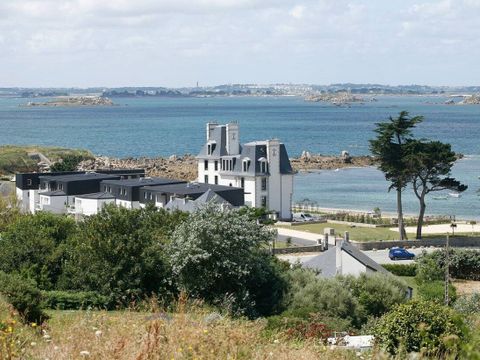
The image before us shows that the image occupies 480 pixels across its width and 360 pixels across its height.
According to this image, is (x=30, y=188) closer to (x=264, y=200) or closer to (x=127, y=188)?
(x=127, y=188)

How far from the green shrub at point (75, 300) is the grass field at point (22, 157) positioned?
2637 inches

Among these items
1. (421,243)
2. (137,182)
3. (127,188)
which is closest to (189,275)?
(421,243)

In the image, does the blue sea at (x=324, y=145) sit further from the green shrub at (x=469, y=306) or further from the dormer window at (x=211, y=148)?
the green shrub at (x=469, y=306)

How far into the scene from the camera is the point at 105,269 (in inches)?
1028

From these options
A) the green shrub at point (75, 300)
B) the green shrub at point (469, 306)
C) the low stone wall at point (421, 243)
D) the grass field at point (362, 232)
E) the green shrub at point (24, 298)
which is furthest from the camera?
the grass field at point (362, 232)

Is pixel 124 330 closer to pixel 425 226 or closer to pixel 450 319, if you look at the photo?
pixel 450 319

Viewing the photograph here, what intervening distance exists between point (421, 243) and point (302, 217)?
41.2 feet

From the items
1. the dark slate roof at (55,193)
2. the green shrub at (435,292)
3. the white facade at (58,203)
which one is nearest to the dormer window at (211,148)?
the white facade at (58,203)

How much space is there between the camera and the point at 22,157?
3853 inches

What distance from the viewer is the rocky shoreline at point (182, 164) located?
93312 mm

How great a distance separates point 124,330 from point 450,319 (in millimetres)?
6490

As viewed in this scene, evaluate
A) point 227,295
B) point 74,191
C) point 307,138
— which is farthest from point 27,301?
point 307,138

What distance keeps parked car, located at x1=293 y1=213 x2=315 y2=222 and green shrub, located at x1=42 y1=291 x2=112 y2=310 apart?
32.2 meters

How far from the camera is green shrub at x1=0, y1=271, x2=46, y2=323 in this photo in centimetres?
1741
